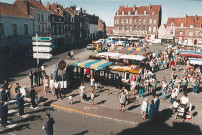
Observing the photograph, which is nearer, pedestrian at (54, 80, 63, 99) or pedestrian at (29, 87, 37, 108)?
pedestrian at (29, 87, 37, 108)

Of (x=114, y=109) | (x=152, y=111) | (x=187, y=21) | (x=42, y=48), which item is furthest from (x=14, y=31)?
(x=187, y=21)

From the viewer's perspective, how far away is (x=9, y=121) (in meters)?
9.35

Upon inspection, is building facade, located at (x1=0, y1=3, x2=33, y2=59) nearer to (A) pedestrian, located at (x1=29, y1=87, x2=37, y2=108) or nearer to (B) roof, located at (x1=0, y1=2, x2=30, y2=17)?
(B) roof, located at (x1=0, y1=2, x2=30, y2=17)

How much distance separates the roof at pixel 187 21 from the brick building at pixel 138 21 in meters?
5.10

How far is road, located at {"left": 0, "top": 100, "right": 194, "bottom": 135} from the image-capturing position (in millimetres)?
8516

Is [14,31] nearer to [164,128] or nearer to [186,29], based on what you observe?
[164,128]

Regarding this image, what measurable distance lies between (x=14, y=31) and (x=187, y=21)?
5240 centimetres

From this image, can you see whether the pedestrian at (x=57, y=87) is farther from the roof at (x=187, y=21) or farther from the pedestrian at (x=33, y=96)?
the roof at (x=187, y=21)

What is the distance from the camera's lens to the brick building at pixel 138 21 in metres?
61.1

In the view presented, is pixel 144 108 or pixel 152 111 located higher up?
pixel 144 108

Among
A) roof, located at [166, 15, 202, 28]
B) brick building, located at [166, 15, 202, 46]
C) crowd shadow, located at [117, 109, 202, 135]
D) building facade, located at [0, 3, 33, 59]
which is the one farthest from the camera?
roof, located at [166, 15, 202, 28]

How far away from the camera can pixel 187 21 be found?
184ft

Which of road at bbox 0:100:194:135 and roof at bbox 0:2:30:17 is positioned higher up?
roof at bbox 0:2:30:17

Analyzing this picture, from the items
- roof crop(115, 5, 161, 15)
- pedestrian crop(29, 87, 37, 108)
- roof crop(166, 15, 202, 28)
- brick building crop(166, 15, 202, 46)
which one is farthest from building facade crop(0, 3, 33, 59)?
roof crop(166, 15, 202, 28)
